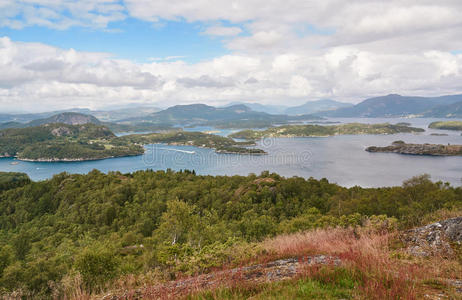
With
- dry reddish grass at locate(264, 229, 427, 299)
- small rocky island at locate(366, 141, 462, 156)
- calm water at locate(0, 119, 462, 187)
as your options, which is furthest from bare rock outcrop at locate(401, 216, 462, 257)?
small rocky island at locate(366, 141, 462, 156)

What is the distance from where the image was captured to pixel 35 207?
7100cm

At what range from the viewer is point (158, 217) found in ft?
163

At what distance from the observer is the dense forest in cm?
1435

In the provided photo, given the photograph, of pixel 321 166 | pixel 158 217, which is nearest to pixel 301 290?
pixel 158 217

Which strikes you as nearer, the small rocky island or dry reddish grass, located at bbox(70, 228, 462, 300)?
dry reddish grass, located at bbox(70, 228, 462, 300)

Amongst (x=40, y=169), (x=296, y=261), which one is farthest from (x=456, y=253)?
(x=40, y=169)

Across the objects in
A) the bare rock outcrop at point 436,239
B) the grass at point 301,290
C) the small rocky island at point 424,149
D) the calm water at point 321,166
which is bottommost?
the calm water at point 321,166

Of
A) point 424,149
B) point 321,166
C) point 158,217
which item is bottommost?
point 321,166

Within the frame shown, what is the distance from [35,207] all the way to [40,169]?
376ft

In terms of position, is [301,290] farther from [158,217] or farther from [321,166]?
[321,166]

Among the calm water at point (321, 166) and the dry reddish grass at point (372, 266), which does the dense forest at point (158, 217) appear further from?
the calm water at point (321, 166)

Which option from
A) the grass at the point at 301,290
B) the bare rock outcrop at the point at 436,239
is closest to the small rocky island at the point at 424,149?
the bare rock outcrop at the point at 436,239

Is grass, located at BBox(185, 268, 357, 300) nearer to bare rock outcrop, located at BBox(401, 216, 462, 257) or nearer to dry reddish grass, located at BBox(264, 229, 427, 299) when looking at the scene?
dry reddish grass, located at BBox(264, 229, 427, 299)

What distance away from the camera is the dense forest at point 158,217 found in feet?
47.1
